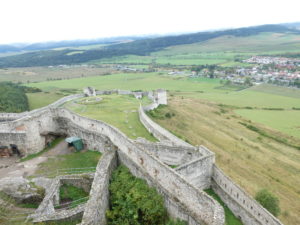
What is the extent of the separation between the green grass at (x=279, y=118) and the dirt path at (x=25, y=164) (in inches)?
1781

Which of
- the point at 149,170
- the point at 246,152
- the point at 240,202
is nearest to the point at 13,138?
the point at 149,170

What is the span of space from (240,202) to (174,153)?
716 centimetres

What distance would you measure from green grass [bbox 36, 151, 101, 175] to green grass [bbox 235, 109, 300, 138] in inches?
1697

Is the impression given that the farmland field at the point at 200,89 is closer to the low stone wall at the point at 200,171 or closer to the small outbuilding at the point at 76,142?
the low stone wall at the point at 200,171

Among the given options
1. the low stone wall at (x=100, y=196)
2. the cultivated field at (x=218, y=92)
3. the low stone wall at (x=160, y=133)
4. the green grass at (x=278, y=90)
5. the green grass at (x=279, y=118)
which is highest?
the low stone wall at (x=100, y=196)

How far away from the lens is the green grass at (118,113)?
107 ft

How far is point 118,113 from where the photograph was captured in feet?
125

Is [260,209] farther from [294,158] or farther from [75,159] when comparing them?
[294,158]

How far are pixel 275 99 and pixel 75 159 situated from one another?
74872 mm

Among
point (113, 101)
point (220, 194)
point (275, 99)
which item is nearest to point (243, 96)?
point (275, 99)

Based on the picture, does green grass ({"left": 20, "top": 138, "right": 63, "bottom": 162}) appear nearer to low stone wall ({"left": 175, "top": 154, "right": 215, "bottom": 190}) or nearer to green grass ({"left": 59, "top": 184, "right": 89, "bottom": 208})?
green grass ({"left": 59, "top": 184, "right": 89, "bottom": 208})

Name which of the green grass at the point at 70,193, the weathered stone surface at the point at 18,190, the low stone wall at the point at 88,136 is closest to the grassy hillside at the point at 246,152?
the low stone wall at the point at 88,136

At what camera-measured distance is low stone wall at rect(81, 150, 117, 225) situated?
14.7m

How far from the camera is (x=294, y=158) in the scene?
40.1 metres
